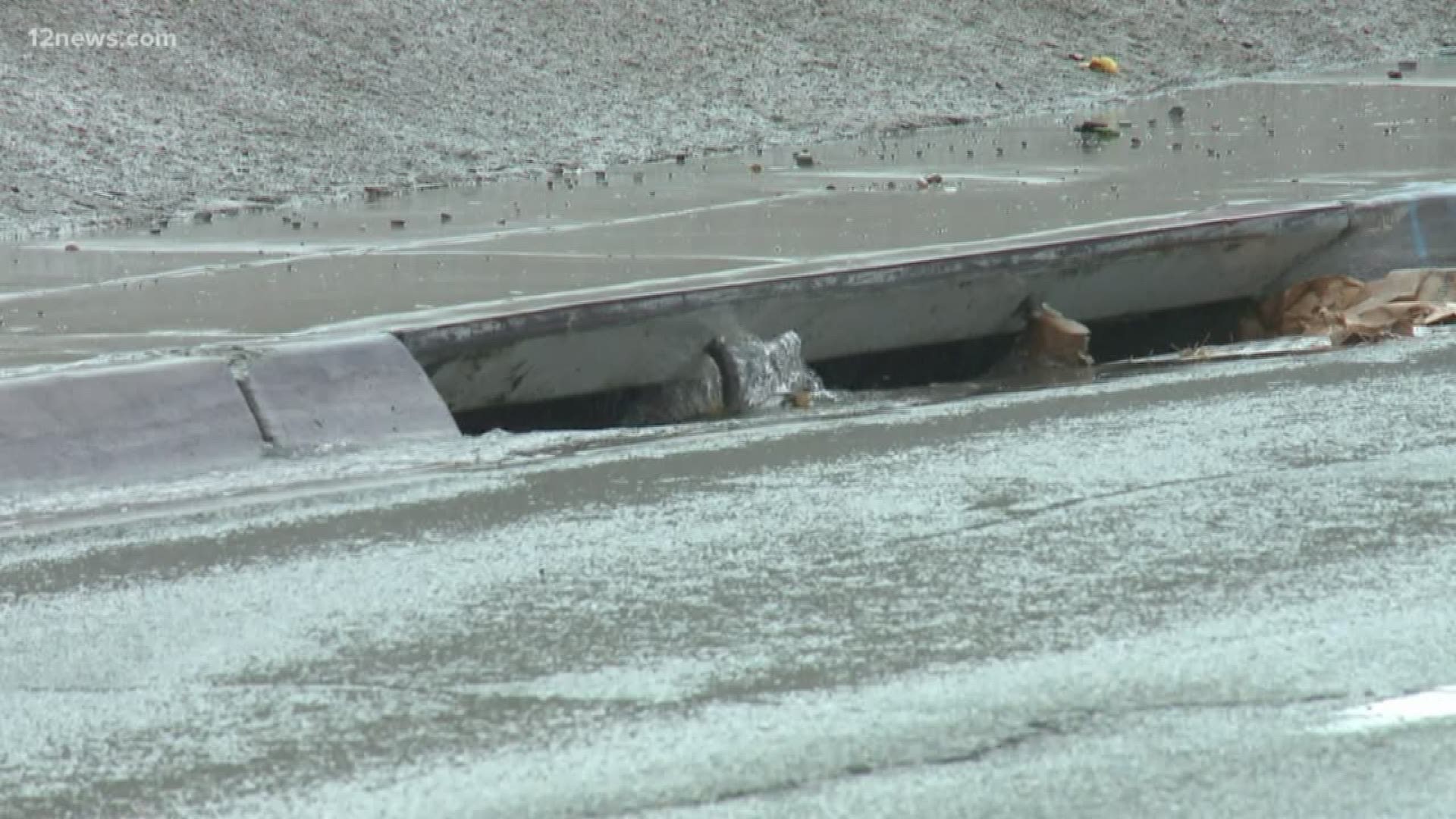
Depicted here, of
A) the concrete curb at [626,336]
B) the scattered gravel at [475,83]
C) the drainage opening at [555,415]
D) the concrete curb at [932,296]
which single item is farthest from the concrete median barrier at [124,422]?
the scattered gravel at [475,83]

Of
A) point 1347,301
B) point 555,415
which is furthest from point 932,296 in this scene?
point 1347,301

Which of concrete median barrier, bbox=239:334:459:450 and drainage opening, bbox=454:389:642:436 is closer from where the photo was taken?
concrete median barrier, bbox=239:334:459:450

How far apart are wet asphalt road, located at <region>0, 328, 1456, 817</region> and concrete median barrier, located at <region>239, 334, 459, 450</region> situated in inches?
4.8

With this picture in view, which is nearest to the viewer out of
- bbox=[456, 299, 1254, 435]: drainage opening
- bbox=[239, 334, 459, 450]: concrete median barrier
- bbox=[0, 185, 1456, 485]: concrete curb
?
bbox=[0, 185, 1456, 485]: concrete curb

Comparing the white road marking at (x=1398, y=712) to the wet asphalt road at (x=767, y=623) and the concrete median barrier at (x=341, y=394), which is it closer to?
the wet asphalt road at (x=767, y=623)

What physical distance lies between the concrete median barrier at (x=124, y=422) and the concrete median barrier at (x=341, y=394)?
0.09 metres

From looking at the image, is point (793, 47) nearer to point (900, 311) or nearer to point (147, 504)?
point (900, 311)

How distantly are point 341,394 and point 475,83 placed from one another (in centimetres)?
707

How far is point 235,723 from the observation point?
473 cm

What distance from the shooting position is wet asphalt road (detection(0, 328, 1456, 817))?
4.32 meters

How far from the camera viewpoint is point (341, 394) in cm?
728

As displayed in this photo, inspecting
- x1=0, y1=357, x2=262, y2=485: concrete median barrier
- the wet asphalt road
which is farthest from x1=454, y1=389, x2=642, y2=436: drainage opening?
x1=0, y1=357, x2=262, y2=485: concrete median barrier

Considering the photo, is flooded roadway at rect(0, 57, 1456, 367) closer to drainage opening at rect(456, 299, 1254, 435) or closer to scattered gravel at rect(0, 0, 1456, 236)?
drainage opening at rect(456, 299, 1254, 435)

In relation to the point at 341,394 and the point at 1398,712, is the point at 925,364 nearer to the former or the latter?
the point at 341,394
